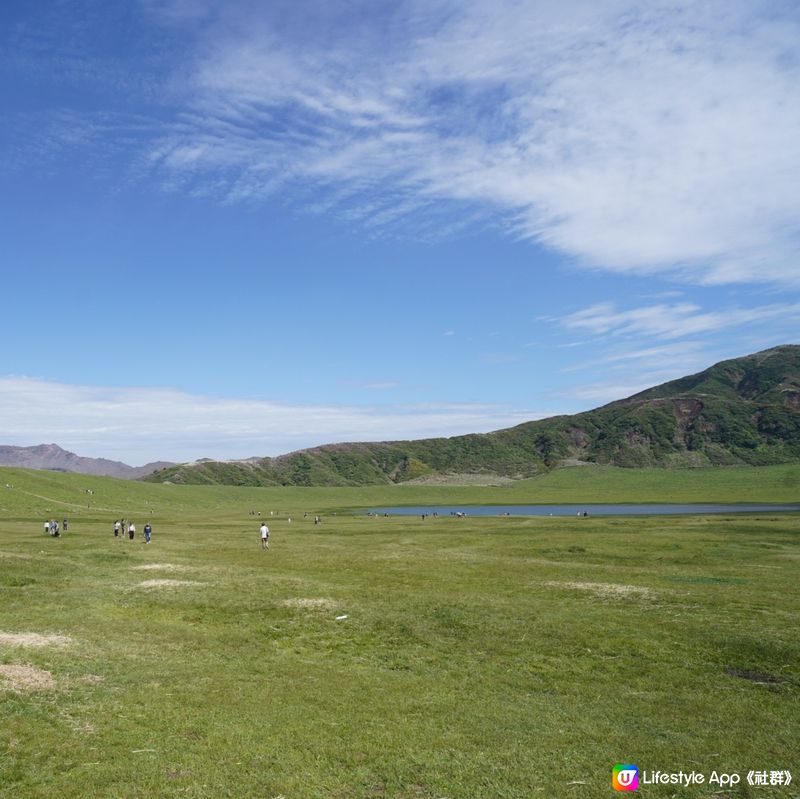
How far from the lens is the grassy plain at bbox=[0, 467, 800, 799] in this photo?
17266 millimetres

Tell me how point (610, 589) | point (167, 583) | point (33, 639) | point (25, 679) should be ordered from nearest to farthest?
1. point (25, 679)
2. point (33, 639)
3. point (610, 589)
4. point (167, 583)

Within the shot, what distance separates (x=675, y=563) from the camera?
192 ft

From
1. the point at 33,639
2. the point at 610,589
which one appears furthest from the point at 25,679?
the point at 610,589

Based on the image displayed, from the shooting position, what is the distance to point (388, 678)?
85.6 feet

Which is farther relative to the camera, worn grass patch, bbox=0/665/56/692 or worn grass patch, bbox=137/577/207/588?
worn grass patch, bbox=137/577/207/588

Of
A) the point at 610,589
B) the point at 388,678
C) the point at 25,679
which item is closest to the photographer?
the point at 25,679

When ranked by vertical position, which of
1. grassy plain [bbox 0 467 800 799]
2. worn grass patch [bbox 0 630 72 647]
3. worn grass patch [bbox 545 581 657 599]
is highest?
worn grass patch [bbox 0 630 72 647]

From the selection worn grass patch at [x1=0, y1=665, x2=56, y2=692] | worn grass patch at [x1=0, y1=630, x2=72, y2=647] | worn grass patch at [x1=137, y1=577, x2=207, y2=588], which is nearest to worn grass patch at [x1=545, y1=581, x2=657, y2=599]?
worn grass patch at [x1=137, y1=577, x2=207, y2=588]

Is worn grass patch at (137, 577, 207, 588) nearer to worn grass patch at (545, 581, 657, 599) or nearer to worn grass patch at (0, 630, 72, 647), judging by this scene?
worn grass patch at (0, 630, 72, 647)

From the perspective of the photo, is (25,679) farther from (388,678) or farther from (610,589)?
(610,589)

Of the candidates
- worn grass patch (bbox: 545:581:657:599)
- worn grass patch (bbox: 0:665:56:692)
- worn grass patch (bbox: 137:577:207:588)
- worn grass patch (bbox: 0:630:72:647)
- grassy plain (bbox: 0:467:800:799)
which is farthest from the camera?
worn grass patch (bbox: 137:577:207:588)

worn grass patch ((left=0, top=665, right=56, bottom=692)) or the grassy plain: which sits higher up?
worn grass patch ((left=0, top=665, right=56, bottom=692))

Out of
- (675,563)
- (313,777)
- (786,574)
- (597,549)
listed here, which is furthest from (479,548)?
(313,777)

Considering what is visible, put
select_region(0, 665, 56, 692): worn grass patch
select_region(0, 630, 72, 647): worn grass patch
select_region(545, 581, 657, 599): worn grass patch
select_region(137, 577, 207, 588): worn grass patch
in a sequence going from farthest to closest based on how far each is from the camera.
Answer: select_region(137, 577, 207, 588): worn grass patch, select_region(545, 581, 657, 599): worn grass patch, select_region(0, 630, 72, 647): worn grass patch, select_region(0, 665, 56, 692): worn grass patch
